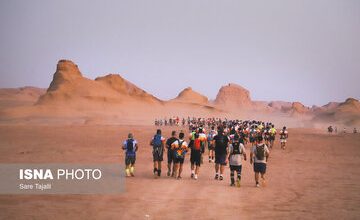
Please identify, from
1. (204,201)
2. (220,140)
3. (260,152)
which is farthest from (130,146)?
(204,201)

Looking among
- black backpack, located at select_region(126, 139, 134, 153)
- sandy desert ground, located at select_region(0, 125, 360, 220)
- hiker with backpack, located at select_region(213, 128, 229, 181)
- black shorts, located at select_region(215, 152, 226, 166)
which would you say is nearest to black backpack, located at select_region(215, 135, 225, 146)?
hiker with backpack, located at select_region(213, 128, 229, 181)

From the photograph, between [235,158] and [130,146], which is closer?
[235,158]

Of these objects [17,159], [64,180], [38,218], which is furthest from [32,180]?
[17,159]

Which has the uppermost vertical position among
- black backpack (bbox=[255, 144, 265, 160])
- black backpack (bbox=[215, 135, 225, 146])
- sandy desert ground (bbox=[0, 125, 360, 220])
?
black backpack (bbox=[215, 135, 225, 146])

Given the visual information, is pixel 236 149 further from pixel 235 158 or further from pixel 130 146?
pixel 130 146

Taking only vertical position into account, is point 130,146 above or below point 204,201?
above

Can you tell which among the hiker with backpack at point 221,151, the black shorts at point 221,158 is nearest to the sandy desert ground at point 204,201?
the hiker with backpack at point 221,151

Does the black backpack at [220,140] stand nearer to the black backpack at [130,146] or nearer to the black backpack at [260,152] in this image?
the black backpack at [260,152]

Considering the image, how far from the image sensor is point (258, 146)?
14227 mm

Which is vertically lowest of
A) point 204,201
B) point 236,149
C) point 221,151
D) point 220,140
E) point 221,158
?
point 204,201

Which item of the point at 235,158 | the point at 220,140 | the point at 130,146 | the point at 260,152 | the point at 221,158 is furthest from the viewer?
the point at 130,146

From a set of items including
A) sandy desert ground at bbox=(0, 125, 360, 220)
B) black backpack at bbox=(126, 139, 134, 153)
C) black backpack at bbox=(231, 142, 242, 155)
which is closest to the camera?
sandy desert ground at bbox=(0, 125, 360, 220)

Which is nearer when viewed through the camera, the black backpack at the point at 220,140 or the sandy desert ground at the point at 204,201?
the sandy desert ground at the point at 204,201

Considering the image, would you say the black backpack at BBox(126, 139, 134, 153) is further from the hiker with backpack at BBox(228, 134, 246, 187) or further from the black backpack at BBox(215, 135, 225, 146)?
the hiker with backpack at BBox(228, 134, 246, 187)
